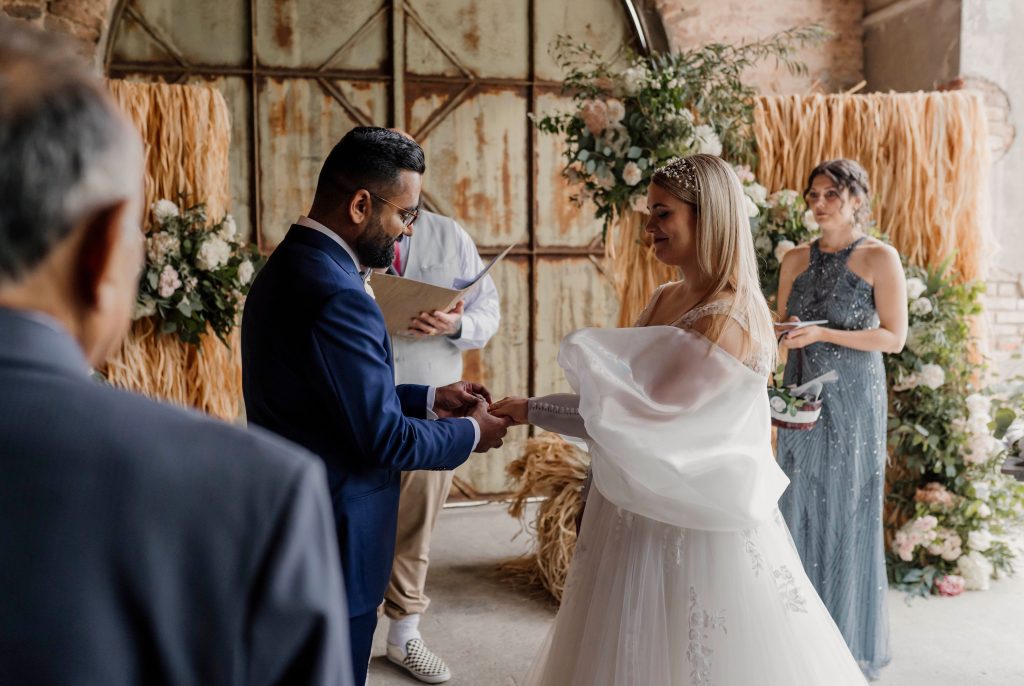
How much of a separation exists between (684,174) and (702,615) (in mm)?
1126

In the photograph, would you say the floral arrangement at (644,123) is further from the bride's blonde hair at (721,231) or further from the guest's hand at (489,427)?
the guest's hand at (489,427)

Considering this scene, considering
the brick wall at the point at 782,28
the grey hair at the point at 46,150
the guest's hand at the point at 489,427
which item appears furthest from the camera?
the brick wall at the point at 782,28

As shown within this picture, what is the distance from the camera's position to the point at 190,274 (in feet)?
14.1

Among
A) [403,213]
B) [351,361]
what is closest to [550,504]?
[403,213]

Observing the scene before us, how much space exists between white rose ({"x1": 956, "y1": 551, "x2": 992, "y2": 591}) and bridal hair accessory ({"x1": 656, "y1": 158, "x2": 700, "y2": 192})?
3.04 m

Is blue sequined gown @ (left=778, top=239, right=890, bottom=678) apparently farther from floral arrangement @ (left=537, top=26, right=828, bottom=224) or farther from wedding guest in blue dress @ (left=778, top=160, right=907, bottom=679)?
floral arrangement @ (left=537, top=26, right=828, bottom=224)

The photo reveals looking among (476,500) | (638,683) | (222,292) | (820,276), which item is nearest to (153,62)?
(222,292)

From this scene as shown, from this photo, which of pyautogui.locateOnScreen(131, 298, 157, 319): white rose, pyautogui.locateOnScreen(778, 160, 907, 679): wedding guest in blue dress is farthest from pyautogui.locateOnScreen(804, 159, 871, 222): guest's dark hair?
pyautogui.locateOnScreen(131, 298, 157, 319): white rose

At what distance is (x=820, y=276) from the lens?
3.74 metres

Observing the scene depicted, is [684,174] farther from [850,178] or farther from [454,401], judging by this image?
[850,178]

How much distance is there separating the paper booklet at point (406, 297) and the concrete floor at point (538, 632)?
53.5 inches

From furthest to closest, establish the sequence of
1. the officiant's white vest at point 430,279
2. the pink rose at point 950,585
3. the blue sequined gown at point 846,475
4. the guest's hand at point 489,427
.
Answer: the pink rose at point 950,585, the officiant's white vest at point 430,279, the blue sequined gown at point 846,475, the guest's hand at point 489,427

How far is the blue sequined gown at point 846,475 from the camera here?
11.8 ft

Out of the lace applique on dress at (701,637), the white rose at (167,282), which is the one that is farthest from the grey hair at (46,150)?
the white rose at (167,282)
